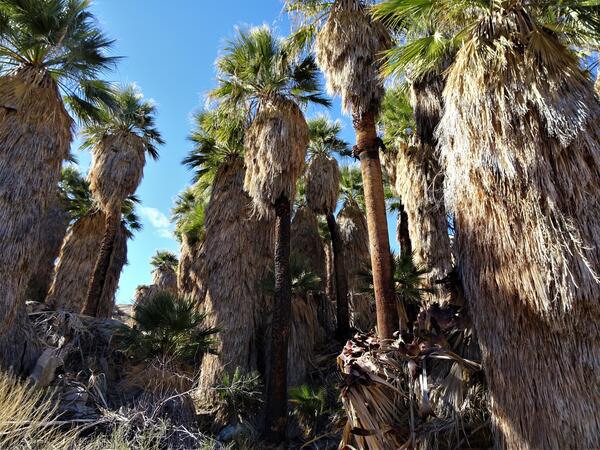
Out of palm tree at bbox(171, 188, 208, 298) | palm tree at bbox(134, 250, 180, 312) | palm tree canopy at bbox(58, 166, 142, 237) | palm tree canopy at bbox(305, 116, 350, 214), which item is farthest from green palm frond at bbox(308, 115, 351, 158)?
palm tree at bbox(134, 250, 180, 312)

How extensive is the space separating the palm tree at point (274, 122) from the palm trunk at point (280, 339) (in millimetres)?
26

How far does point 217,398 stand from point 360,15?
10.7 meters

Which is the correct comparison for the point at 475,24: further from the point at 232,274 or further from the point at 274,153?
the point at 232,274

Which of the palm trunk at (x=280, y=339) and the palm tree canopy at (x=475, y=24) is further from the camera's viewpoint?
the palm trunk at (x=280, y=339)

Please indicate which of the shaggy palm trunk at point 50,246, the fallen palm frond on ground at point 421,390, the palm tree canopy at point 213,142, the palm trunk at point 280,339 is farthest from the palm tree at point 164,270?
the fallen palm frond on ground at point 421,390

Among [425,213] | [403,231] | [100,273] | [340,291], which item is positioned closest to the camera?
[425,213]

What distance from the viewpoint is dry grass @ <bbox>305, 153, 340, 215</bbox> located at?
661 inches

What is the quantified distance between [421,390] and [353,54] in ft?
23.0

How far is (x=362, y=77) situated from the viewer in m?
9.55

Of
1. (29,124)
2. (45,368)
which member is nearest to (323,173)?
(29,124)

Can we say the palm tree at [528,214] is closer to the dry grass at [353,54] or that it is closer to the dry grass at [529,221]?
the dry grass at [529,221]

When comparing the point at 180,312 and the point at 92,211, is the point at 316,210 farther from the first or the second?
the point at 92,211

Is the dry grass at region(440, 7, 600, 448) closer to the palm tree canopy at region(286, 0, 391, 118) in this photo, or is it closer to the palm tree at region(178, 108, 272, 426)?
the palm tree canopy at region(286, 0, 391, 118)

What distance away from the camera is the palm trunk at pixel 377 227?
808 centimetres
